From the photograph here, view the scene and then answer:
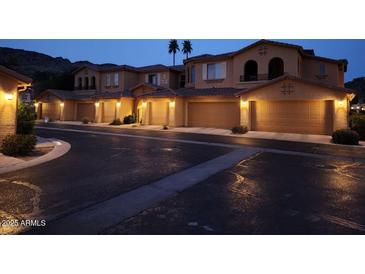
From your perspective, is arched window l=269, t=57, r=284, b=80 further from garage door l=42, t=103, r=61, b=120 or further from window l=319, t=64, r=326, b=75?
garage door l=42, t=103, r=61, b=120

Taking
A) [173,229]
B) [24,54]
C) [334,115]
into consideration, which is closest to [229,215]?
[173,229]

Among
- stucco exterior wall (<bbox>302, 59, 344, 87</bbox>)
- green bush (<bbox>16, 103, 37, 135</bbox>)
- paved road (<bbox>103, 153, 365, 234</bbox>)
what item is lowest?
paved road (<bbox>103, 153, 365, 234</bbox>)

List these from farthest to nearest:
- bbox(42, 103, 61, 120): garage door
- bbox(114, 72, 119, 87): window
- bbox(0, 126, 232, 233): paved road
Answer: bbox(42, 103, 61, 120): garage door
bbox(114, 72, 119, 87): window
bbox(0, 126, 232, 233): paved road

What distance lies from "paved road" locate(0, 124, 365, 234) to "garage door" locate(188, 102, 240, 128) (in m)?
14.7

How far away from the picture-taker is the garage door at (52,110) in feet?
131

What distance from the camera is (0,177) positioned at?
24.4 feet

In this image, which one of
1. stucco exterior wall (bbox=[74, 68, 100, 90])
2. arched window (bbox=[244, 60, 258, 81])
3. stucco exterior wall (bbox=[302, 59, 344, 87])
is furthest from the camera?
stucco exterior wall (bbox=[74, 68, 100, 90])

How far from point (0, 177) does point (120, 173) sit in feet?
10.7

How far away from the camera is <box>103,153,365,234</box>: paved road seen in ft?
14.0

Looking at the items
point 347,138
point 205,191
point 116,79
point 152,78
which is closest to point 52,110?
point 116,79

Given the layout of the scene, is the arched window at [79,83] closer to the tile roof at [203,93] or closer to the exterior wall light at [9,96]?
the tile roof at [203,93]

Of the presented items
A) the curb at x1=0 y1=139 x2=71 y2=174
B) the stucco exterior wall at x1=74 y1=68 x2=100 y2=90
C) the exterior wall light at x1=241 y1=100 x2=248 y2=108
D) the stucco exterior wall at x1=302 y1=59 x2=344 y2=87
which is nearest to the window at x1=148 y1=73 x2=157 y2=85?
the stucco exterior wall at x1=74 y1=68 x2=100 y2=90

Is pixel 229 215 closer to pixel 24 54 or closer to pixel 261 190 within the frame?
pixel 261 190

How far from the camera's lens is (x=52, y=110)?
4075cm
